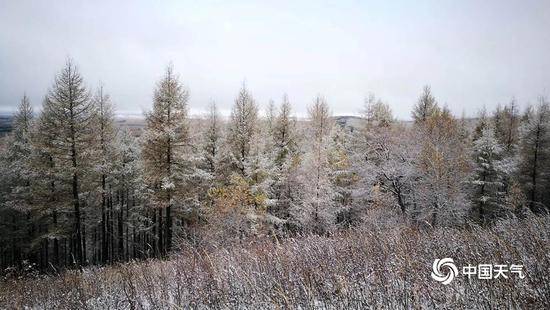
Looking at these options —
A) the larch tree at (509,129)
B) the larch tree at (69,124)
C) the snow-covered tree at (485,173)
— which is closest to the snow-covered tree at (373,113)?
the snow-covered tree at (485,173)

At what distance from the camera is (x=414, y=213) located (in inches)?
Answer: 795

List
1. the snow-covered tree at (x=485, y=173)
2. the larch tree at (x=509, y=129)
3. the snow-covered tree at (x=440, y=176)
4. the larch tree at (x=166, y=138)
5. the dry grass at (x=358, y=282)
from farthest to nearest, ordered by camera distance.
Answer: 1. the larch tree at (x=509, y=129)
2. the snow-covered tree at (x=485, y=173)
3. the snow-covered tree at (x=440, y=176)
4. the larch tree at (x=166, y=138)
5. the dry grass at (x=358, y=282)

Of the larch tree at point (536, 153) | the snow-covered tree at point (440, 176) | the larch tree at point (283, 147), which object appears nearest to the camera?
the snow-covered tree at point (440, 176)

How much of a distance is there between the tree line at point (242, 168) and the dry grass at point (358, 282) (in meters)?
7.85

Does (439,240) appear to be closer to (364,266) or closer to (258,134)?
(364,266)

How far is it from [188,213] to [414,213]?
15361mm

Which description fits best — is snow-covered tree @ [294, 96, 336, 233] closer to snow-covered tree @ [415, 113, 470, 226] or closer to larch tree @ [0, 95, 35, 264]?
snow-covered tree @ [415, 113, 470, 226]

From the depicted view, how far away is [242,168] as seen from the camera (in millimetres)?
21547

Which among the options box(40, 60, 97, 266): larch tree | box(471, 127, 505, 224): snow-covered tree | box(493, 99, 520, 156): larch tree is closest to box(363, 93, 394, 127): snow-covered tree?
box(471, 127, 505, 224): snow-covered tree

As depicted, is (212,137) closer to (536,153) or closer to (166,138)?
(166,138)

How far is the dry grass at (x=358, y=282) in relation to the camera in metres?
2.80

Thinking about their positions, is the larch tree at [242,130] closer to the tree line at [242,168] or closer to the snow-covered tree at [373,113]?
the tree line at [242,168]

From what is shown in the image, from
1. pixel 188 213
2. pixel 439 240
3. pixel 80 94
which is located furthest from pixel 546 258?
pixel 188 213

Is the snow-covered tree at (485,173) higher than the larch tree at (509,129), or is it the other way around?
the larch tree at (509,129)
